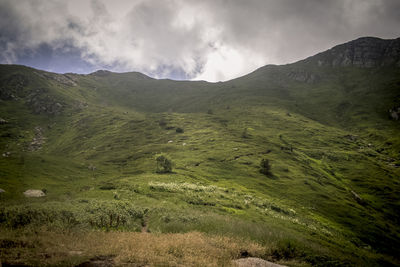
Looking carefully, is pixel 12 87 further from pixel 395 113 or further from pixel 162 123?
pixel 395 113

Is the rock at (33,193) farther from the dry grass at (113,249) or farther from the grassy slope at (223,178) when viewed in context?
the dry grass at (113,249)

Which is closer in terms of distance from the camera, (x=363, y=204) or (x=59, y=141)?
(x=363, y=204)

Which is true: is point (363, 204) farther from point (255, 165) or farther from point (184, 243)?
point (184, 243)

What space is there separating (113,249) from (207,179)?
4174cm

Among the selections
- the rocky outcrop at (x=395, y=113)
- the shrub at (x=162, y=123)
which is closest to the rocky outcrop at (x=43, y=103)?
the shrub at (x=162, y=123)

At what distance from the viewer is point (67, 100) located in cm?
18050

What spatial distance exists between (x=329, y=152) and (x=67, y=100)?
20793 cm

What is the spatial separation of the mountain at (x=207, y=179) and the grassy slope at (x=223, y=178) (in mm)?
322

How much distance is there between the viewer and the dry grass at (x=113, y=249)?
32.6 ft

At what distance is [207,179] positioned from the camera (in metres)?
52.3

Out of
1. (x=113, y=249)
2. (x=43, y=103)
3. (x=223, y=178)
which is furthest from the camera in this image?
(x=43, y=103)

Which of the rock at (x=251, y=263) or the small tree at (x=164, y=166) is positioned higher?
the rock at (x=251, y=263)

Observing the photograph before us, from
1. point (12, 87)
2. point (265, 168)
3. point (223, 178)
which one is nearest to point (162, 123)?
point (265, 168)

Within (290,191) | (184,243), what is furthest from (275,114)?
(184,243)
